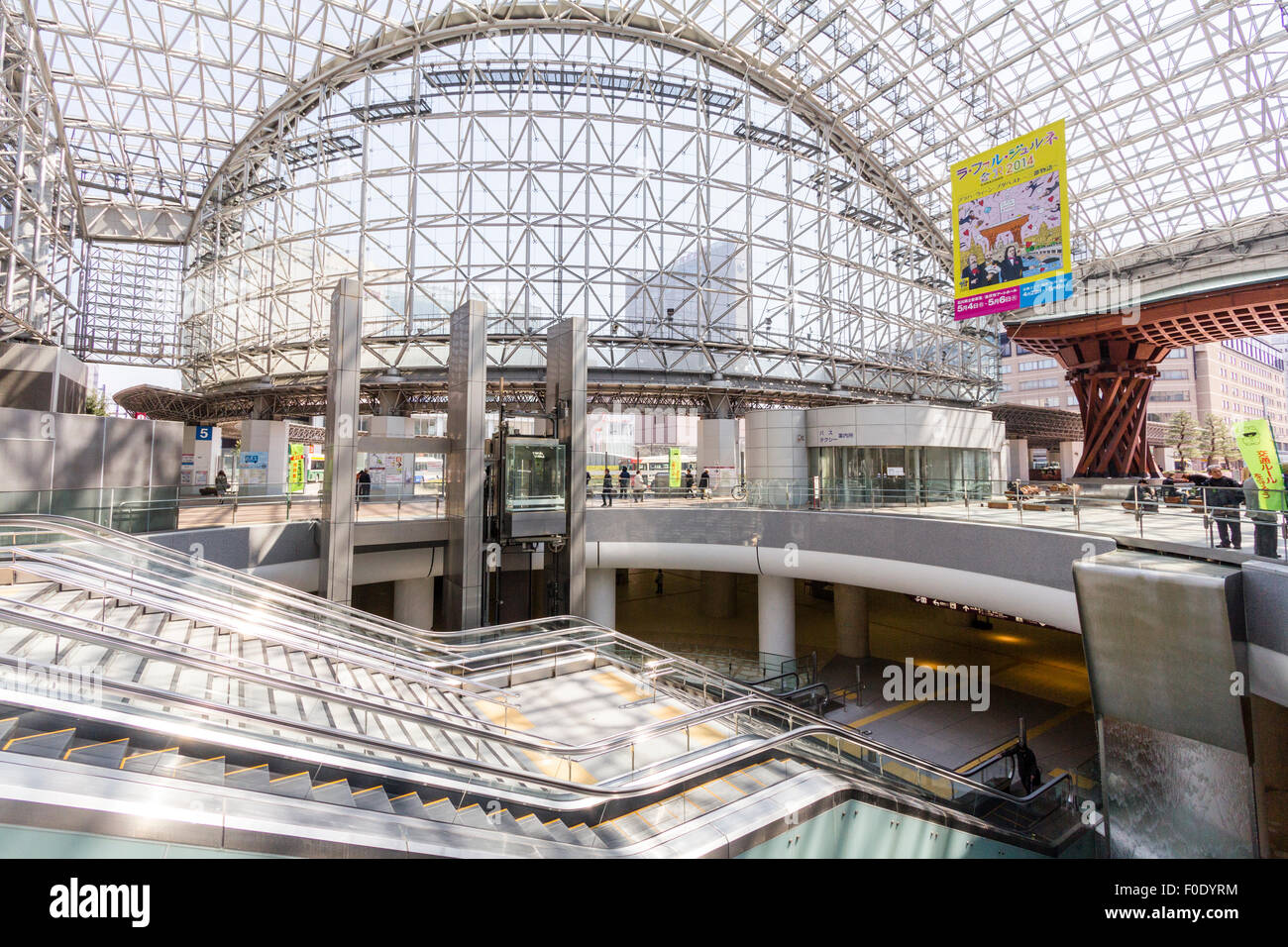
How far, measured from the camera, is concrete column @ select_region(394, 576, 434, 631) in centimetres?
1669

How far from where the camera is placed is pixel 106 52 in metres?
26.9

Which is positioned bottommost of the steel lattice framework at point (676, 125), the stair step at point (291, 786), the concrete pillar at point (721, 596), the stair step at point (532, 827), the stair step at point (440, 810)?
the concrete pillar at point (721, 596)

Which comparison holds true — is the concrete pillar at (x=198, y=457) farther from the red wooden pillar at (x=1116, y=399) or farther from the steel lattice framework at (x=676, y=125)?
the red wooden pillar at (x=1116, y=399)

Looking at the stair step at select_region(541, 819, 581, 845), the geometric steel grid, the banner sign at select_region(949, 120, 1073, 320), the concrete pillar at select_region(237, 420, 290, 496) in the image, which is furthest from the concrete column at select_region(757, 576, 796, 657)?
the concrete pillar at select_region(237, 420, 290, 496)

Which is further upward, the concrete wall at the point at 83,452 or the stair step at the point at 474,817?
the concrete wall at the point at 83,452

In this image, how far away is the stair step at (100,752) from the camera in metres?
3.16

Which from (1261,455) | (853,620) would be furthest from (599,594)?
(1261,455)

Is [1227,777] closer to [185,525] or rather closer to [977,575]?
[977,575]

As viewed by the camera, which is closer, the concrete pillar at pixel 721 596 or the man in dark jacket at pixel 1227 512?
the man in dark jacket at pixel 1227 512

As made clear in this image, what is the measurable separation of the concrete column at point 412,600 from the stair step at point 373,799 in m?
12.8

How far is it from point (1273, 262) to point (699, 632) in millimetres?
26451

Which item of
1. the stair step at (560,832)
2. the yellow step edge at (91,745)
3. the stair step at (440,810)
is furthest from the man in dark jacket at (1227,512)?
the yellow step edge at (91,745)

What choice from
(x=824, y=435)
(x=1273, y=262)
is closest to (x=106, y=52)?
(x=824, y=435)

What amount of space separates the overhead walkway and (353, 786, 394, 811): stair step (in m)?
0.02
